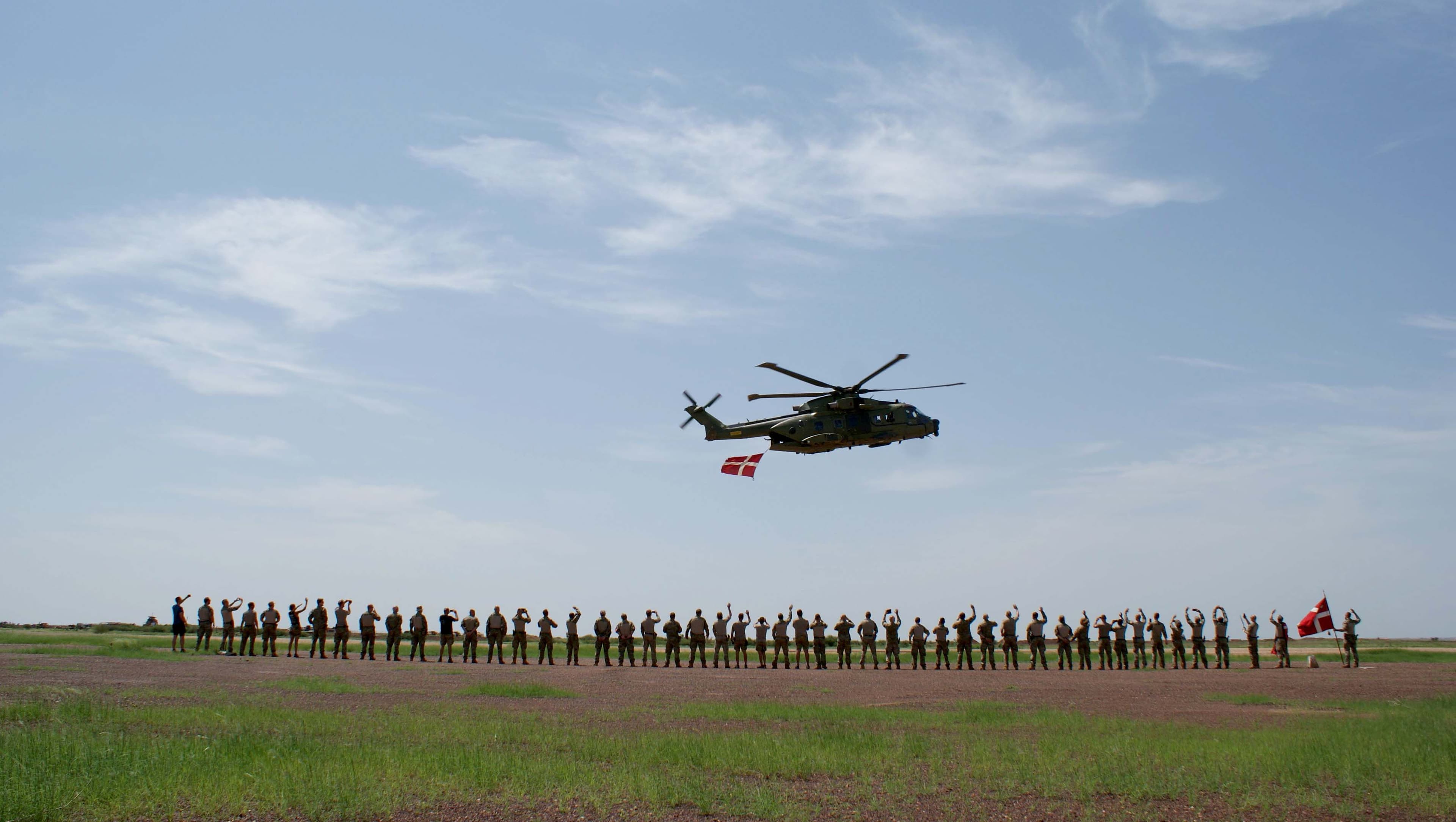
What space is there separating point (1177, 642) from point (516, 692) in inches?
958

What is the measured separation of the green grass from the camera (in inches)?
456

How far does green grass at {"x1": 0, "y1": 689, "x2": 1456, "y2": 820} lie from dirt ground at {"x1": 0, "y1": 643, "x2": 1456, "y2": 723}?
2.99m

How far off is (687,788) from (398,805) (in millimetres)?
3153

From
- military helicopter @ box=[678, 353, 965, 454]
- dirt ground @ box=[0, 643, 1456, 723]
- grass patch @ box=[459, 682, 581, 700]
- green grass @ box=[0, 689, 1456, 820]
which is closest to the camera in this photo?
green grass @ box=[0, 689, 1456, 820]

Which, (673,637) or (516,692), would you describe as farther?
(673,637)

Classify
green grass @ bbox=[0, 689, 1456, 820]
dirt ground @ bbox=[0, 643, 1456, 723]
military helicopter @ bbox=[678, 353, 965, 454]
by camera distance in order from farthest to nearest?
military helicopter @ bbox=[678, 353, 965, 454], dirt ground @ bbox=[0, 643, 1456, 723], green grass @ bbox=[0, 689, 1456, 820]

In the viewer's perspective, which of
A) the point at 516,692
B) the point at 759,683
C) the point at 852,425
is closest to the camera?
the point at 516,692

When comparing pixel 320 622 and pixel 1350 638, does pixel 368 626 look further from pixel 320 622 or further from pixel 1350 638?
pixel 1350 638

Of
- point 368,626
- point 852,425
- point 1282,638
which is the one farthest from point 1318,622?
point 368,626

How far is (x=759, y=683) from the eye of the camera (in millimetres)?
28375

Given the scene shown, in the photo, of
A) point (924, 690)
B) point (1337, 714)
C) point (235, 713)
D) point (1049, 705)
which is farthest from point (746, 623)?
point (235, 713)

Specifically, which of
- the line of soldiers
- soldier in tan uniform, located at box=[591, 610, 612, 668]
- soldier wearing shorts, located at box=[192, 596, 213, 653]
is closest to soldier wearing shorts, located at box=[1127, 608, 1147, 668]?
the line of soldiers

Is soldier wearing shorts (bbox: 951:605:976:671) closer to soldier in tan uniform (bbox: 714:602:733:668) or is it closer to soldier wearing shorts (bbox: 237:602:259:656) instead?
soldier in tan uniform (bbox: 714:602:733:668)

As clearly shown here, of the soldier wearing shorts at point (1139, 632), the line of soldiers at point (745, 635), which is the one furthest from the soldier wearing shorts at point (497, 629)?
the soldier wearing shorts at point (1139, 632)
